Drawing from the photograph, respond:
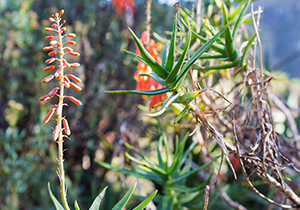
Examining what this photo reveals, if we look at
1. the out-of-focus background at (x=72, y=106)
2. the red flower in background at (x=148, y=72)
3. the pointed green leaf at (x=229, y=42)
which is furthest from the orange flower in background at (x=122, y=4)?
the pointed green leaf at (x=229, y=42)

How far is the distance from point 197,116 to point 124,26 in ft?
4.55

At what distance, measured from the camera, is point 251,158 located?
1.56ft

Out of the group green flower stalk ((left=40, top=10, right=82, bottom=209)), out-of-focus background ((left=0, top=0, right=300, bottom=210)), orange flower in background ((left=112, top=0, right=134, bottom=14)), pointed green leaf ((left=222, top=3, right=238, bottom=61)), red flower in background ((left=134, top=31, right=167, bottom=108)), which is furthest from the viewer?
orange flower in background ((left=112, top=0, right=134, bottom=14))

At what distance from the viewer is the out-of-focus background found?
1379 mm

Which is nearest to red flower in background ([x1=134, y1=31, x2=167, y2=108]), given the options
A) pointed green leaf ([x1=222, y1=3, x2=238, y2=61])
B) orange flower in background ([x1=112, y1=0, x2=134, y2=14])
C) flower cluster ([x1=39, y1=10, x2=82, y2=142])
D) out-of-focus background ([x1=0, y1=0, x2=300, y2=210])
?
pointed green leaf ([x1=222, y1=3, x2=238, y2=61])

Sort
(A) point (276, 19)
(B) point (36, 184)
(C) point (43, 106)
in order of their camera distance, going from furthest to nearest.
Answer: (A) point (276, 19) → (B) point (36, 184) → (C) point (43, 106)

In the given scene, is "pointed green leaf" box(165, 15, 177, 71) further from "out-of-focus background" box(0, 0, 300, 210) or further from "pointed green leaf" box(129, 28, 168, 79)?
"out-of-focus background" box(0, 0, 300, 210)

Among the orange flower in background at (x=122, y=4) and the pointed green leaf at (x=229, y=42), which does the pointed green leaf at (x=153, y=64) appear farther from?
the orange flower in background at (x=122, y=4)

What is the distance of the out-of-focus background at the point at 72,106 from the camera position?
1.38 metres

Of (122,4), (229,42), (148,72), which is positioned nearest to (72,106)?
(122,4)

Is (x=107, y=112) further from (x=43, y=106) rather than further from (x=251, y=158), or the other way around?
(x=251, y=158)

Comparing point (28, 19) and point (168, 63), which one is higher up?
point (28, 19)

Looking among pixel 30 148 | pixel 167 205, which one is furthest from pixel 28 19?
pixel 167 205

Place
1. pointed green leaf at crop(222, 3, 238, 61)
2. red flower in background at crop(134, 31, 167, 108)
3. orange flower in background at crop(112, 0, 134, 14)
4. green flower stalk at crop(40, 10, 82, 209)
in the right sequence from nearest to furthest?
green flower stalk at crop(40, 10, 82, 209)
pointed green leaf at crop(222, 3, 238, 61)
red flower in background at crop(134, 31, 167, 108)
orange flower in background at crop(112, 0, 134, 14)
